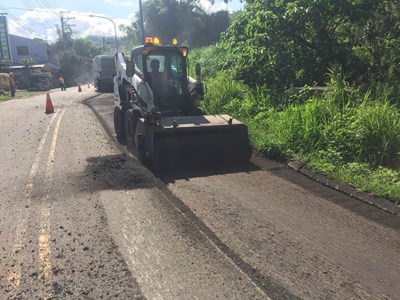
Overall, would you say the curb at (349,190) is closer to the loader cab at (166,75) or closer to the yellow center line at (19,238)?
the loader cab at (166,75)

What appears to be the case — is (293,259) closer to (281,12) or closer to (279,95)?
(279,95)

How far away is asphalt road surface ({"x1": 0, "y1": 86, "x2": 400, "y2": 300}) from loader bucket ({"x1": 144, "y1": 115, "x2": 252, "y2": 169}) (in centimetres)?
36

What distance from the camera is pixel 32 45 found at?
65.8 metres

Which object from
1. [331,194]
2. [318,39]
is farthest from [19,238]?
[318,39]

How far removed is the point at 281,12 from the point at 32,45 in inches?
2524

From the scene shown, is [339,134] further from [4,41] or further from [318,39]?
[4,41]

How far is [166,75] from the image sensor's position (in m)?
9.03

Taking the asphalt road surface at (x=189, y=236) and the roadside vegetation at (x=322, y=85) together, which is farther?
the roadside vegetation at (x=322, y=85)

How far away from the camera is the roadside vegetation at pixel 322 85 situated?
24.0 feet

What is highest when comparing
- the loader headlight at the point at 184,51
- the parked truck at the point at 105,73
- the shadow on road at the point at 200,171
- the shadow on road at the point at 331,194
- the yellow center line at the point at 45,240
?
the loader headlight at the point at 184,51

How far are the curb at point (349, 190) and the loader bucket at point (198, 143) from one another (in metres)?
1.17

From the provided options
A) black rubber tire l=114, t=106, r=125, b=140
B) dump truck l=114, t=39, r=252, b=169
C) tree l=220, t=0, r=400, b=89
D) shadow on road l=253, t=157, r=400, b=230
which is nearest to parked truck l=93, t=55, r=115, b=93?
tree l=220, t=0, r=400, b=89

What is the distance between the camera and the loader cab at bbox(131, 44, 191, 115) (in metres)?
8.80

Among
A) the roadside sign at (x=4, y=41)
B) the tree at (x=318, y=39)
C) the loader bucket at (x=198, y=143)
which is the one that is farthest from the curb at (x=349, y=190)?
the roadside sign at (x=4, y=41)
